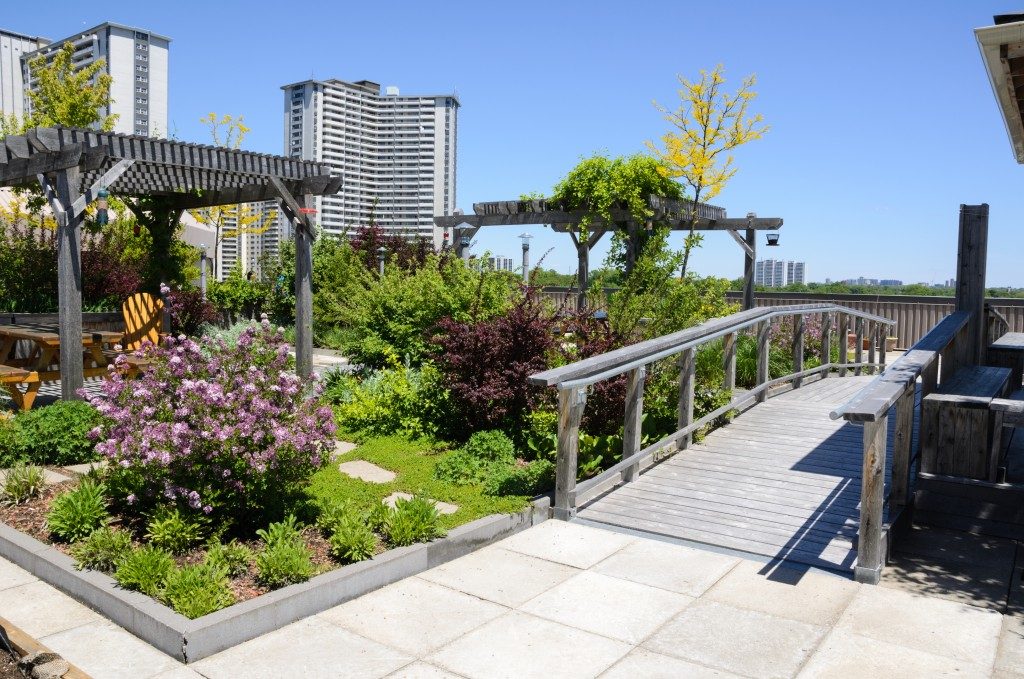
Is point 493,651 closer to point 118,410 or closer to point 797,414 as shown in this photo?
point 118,410

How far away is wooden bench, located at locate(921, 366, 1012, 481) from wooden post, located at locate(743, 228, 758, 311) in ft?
31.2

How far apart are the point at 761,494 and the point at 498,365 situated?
2435mm

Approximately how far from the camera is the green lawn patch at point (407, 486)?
17.6 ft

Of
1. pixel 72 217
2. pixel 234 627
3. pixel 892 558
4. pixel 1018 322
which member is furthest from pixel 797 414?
pixel 1018 322

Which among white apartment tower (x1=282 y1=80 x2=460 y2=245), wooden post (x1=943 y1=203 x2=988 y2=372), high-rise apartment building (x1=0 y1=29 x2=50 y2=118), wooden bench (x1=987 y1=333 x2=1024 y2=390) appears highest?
high-rise apartment building (x1=0 y1=29 x2=50 y2=118)

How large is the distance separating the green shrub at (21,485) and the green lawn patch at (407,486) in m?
1.79

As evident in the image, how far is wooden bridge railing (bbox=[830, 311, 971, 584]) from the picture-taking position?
4258 mm

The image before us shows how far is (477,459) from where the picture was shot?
21.0 ft

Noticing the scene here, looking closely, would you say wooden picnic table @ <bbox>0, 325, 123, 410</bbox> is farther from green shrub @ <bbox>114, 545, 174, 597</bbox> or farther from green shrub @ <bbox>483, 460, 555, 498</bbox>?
green shrub @ <bbox>483, 460, 555, 498</bbox>

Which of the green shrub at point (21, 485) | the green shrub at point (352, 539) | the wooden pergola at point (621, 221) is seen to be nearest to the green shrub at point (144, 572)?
the green shrub at point (352, 539)

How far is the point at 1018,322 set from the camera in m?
16.9

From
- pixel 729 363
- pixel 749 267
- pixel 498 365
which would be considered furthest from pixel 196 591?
pixel 749 267

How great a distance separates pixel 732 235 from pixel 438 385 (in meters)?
8.95

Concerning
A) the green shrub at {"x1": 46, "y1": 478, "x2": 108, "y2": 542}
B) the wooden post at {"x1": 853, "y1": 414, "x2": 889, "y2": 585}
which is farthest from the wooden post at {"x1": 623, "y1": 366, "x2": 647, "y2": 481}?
the green shrub at {"x1": 46, "y1": 478, "x2": 108, "y2": 542}
